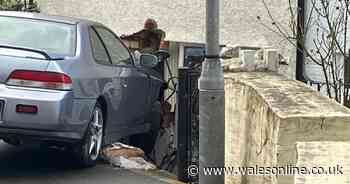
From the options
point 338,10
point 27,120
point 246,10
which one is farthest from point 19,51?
point 246,10

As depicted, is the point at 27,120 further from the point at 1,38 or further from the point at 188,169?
the point at 188,169

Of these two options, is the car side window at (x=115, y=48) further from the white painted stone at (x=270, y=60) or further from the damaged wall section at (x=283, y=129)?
the damaged wall section at (x=283, y=129)

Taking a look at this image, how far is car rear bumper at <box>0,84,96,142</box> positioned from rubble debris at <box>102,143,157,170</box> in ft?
4.81

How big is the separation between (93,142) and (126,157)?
3.18 feet

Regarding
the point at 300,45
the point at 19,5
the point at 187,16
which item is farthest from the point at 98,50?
the point at 19,5

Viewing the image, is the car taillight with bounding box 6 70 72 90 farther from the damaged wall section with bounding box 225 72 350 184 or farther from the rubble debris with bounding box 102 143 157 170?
the rubble debris with bounding box 102 143 157 170

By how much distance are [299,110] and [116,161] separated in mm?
3826

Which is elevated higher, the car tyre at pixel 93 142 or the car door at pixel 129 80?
→ the car door at pixel 129 80

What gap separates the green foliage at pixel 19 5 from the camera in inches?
676

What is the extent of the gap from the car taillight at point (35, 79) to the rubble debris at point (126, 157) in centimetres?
168

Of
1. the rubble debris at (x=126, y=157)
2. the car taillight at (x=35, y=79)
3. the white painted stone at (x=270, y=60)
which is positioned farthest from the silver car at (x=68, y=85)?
the white painted stone at (x=270, y=60)

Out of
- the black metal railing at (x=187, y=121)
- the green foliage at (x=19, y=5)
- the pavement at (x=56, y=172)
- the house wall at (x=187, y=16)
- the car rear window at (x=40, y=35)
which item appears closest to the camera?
the pavement at (x=56, y=172)

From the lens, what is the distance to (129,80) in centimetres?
831

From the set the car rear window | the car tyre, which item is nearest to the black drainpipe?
the car tyre
